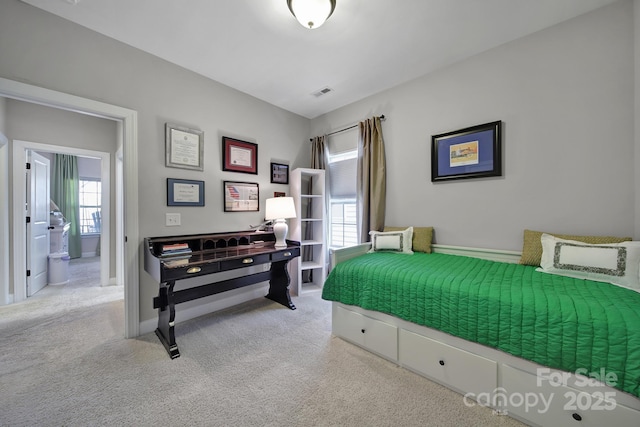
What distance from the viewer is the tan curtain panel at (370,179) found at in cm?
299

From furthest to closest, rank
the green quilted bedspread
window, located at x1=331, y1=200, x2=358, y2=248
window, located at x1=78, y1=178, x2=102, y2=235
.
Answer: window, located at x1=78, y1=178, x2=102, y2=235, window, located at x1=331, y1=200, x2=358, y2=248, the green quilted bedspread

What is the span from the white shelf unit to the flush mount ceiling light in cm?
186

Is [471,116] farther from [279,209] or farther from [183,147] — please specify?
[183,147]

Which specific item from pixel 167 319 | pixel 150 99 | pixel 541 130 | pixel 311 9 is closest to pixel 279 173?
pixel 150 99

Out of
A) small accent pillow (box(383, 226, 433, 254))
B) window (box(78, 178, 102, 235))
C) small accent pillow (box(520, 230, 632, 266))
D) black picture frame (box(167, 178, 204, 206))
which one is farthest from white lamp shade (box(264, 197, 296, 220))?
window (box(78, 178, 102, 235))

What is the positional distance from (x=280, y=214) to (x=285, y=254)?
51cm

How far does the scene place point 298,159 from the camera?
3721 mm

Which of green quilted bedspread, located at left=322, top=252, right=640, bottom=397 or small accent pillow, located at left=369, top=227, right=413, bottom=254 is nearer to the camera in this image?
green quilted bedspread, located at left=322, top=252, right=640, bottom=397

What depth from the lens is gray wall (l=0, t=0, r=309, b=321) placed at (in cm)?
179

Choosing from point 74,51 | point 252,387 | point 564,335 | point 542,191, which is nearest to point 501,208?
point 542,191

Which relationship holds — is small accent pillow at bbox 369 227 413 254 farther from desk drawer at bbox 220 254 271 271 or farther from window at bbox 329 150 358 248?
desk drawer at bbox 220 254 271 271

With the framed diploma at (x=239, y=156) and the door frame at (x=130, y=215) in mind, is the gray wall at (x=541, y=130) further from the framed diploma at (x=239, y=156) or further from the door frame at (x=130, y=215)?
the door frame at (x=130, y=215)

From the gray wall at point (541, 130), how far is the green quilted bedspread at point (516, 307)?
21.7 inches

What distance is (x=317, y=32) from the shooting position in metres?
2.03
